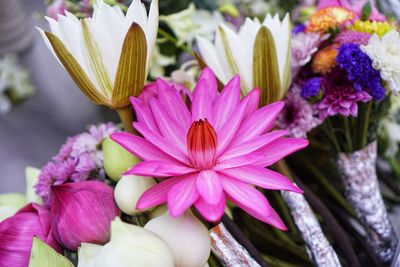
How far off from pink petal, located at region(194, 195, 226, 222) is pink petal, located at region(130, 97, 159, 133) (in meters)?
0.08

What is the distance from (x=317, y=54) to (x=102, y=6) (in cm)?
22

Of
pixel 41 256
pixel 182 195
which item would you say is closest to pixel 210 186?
→ pixel 182 195

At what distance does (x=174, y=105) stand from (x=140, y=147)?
0.15 ft

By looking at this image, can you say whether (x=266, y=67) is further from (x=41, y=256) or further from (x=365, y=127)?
(x=41, y=256)

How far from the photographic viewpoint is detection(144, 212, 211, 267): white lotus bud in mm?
358

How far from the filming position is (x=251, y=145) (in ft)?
1.23

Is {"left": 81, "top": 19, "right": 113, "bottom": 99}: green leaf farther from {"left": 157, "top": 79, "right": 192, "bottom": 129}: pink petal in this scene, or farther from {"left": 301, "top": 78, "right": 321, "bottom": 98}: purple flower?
{"left": 301, "top": 78, "right": 321, "bottom": 98}: purple flower

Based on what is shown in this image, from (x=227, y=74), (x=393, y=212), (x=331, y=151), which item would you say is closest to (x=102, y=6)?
(x=227, y=74)

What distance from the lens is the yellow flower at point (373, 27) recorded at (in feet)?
1.65

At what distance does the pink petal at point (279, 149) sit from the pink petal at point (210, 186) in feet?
0.12

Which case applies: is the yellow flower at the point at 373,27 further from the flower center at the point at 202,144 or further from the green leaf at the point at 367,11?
the flower center at the point at 202,144

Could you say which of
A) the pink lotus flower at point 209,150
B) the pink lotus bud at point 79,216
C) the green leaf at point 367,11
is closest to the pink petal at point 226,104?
the pink lotus flower at point 209,150

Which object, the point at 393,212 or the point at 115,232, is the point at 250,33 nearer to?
the point at 115,232

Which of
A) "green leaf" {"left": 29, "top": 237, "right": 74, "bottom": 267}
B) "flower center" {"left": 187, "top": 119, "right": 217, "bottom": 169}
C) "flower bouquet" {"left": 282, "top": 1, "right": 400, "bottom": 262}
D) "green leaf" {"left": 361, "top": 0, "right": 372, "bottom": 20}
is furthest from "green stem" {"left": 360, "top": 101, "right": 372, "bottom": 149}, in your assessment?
"green leaf" {"left": 29, "top": 237, "right": 74, "bottom": 267}
